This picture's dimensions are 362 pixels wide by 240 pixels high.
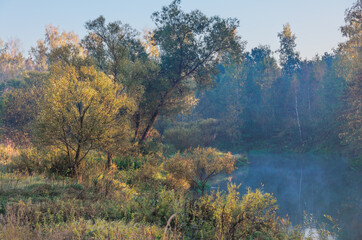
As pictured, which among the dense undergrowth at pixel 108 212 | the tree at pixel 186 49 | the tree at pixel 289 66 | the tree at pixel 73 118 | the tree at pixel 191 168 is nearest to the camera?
the dense undergrowth at pixel 108 212

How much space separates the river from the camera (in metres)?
16.3

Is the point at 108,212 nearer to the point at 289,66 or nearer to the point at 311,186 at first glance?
the point at 311,186

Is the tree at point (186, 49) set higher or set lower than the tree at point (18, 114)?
higher

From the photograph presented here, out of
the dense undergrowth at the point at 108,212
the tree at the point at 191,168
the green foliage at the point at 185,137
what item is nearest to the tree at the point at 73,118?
the dense undergrowth at the point at 108,212

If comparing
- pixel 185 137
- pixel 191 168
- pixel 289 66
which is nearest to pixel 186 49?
pixel 191 168

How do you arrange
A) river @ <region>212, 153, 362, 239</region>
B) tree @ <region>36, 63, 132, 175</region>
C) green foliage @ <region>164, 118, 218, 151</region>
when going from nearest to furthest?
tree @ <region>36, 63, 132, 175</region>, river @ <region>212, 153, 362, 239</region>, green foliage @ <region>164, 118, 218, 151</region>

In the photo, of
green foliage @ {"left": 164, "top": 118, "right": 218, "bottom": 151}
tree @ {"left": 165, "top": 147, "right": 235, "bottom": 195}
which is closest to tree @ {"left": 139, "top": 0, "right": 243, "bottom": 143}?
tree @ {"left": 165, "top": 147, "right": 235, "bottom": 195}

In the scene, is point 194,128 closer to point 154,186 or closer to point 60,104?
point 154,186

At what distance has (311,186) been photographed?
79.6ft

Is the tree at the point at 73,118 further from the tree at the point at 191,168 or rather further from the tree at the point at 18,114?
the tree at the point at 18,114

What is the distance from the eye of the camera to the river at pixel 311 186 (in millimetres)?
16312

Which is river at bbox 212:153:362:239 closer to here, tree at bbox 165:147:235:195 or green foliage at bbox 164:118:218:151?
tree at bbox 165:147:235:195

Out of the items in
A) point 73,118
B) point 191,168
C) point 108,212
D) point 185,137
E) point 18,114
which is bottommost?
point 108,212

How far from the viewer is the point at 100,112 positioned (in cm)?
1477
